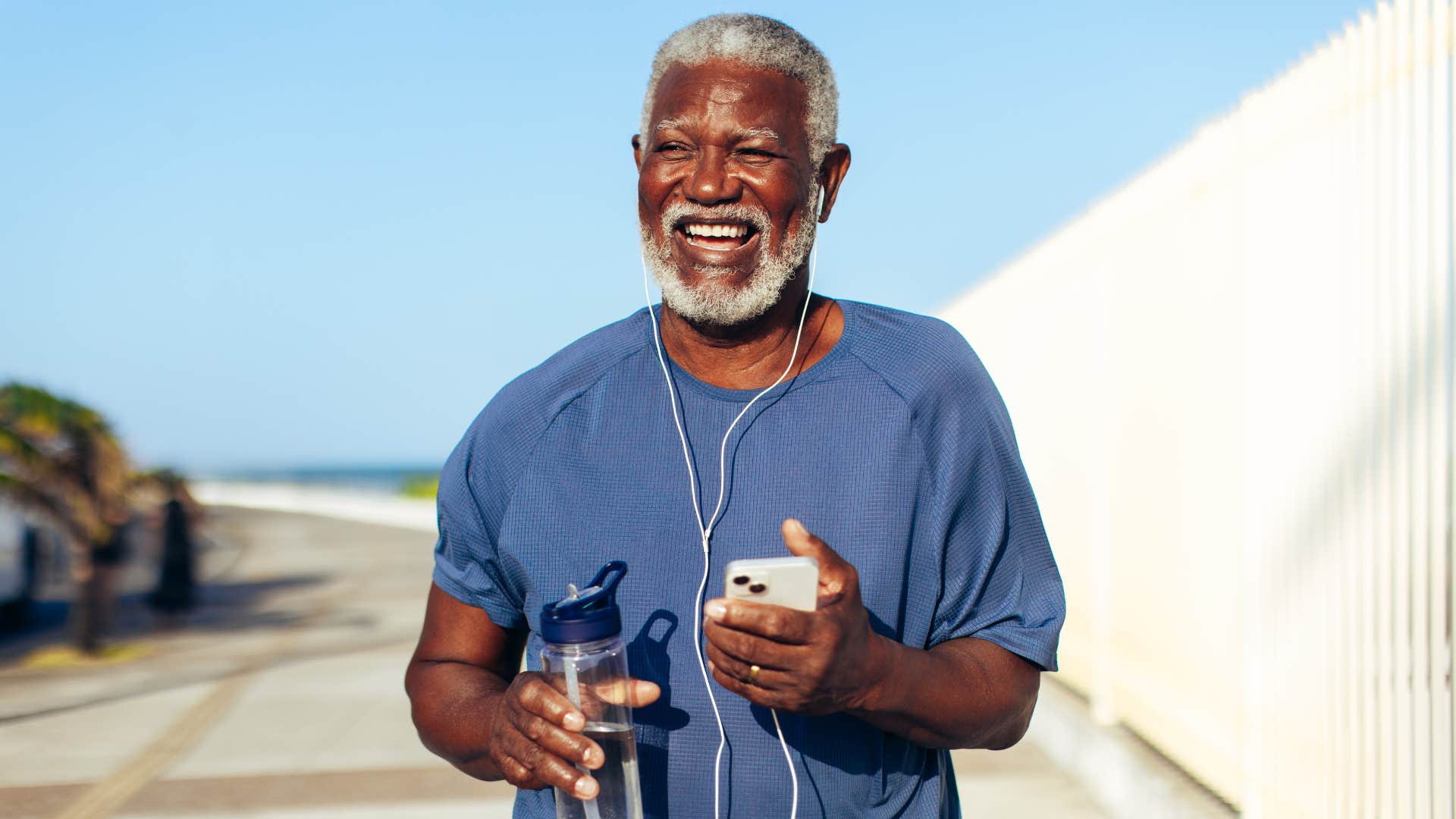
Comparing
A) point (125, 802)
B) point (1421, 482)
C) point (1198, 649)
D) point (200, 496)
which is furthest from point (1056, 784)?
point (200, 496)

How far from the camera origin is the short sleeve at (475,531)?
1.96m

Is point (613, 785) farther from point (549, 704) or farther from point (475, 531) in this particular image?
point (475, 531)

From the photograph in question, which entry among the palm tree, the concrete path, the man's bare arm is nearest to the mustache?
the man's bare arm

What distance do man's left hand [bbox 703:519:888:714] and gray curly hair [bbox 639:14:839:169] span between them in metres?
0.75

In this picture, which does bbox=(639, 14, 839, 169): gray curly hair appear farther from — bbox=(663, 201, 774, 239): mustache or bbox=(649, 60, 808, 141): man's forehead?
bbox=(663, 201, 774, 239): mustache

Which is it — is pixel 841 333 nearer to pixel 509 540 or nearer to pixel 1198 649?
pixel 509 540

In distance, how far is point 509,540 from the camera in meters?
1.89

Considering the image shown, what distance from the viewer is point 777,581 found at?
148 centimetres

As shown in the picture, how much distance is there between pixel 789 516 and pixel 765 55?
0.70m

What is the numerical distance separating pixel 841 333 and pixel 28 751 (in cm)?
687

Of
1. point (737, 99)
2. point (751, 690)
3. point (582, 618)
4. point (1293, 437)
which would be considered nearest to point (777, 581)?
point (751, 690)

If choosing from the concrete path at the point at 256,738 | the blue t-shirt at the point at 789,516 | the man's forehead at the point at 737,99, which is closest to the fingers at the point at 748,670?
the blue t-shirt at the point at 789,516

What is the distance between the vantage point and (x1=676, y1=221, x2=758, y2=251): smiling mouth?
1980mm

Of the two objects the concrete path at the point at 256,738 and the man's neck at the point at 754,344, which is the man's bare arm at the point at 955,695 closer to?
the man's neck at the point at 754,344
